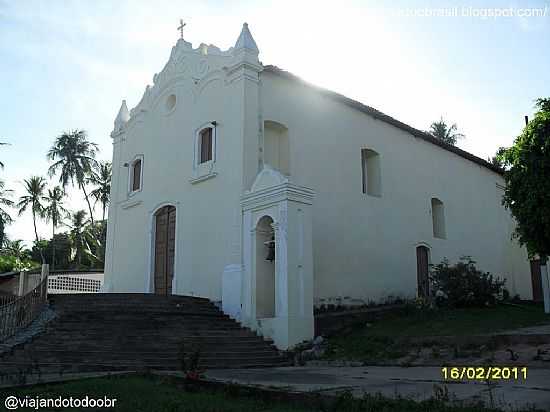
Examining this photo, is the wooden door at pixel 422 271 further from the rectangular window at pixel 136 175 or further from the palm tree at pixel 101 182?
the palm tree at pixel 101 182

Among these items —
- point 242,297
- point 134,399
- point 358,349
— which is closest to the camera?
point 134,399

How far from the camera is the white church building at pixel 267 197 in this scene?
13688mm

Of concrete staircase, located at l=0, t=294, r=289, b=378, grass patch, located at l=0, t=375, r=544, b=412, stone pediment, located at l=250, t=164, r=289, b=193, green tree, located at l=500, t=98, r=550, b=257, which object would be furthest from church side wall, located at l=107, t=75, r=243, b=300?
grass patch, located at l=0, t=375, r=544, b=412

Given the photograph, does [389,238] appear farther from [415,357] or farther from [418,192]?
[415,357]

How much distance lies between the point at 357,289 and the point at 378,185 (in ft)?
12.8

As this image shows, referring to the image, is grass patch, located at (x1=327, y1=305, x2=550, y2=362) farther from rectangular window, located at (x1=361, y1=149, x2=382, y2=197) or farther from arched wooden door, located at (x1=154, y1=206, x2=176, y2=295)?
arched wooden door, located at (x1=154, y1=206, x2=176, y2=295)

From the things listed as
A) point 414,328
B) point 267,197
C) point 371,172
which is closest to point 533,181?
point 414,328

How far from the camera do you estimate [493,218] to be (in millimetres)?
24484

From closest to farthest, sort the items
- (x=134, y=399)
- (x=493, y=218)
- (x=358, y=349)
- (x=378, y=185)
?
1. (x=134, y=399)
2. (x=358, y=349)
3. (x=378, y=185)
4. (x=493, y=218)

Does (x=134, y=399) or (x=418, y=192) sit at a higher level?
(x=418, y=192)

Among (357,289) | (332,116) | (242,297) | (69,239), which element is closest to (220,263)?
(242,297)

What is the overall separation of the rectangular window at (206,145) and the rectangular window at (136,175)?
3680 mm
